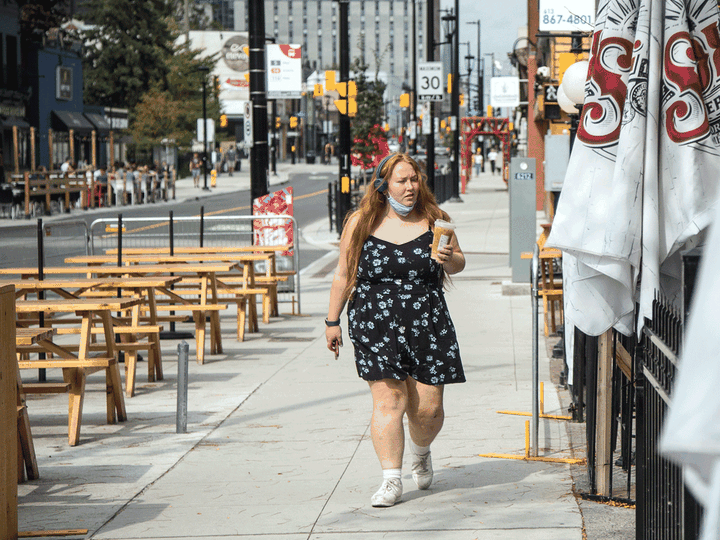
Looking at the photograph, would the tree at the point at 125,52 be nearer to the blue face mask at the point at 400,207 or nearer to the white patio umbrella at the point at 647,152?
the blue face mask at the point at 400,207

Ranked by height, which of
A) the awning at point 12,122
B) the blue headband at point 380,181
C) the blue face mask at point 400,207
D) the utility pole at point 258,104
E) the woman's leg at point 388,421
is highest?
the awning at point 12,122

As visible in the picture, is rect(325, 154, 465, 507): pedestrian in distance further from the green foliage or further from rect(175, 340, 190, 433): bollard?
the green foliage

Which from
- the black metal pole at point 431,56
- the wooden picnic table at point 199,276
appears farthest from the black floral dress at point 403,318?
the black metal pole at point 431,56

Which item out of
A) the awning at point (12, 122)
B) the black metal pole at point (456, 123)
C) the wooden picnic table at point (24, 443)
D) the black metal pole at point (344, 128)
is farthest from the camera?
the awning at point (12, 122)

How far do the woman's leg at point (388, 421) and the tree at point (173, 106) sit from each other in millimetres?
58202

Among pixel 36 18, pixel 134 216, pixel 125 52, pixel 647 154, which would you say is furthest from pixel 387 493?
pixel 125 52

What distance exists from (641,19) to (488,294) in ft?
34.3

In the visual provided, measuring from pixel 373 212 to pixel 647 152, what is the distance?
69.1 inches

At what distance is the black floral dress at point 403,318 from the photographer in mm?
5371

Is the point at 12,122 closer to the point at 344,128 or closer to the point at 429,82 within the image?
the point at 429,82

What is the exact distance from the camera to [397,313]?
5.38m

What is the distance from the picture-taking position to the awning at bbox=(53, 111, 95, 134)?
53.1 meters

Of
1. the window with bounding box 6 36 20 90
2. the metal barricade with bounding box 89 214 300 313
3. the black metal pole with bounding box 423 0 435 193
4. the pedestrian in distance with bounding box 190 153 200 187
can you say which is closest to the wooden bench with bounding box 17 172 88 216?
the window with bounding box 6 36 20 90

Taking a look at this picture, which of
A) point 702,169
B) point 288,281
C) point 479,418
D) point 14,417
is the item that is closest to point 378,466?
point 479,418
